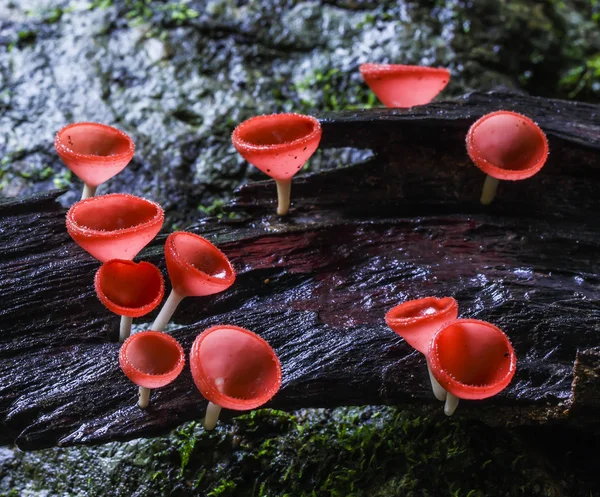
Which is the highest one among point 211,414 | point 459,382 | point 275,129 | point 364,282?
point 275,129

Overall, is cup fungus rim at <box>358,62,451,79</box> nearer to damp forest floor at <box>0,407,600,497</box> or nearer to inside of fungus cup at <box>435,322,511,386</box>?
inside of fungus cup at <box>435,322,511,386</box>

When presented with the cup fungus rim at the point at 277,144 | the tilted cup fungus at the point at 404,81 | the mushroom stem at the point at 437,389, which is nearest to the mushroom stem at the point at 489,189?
the tilted cup fungus at the point at 404,81

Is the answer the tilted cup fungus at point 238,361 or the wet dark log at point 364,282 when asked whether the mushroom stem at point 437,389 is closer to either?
the wet dark log at point 364,282

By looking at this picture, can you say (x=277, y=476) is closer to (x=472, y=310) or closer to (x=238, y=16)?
(x=472, y=310)

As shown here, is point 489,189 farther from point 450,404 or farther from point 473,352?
point 450,404

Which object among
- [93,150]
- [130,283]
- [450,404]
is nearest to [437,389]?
[450,404]
